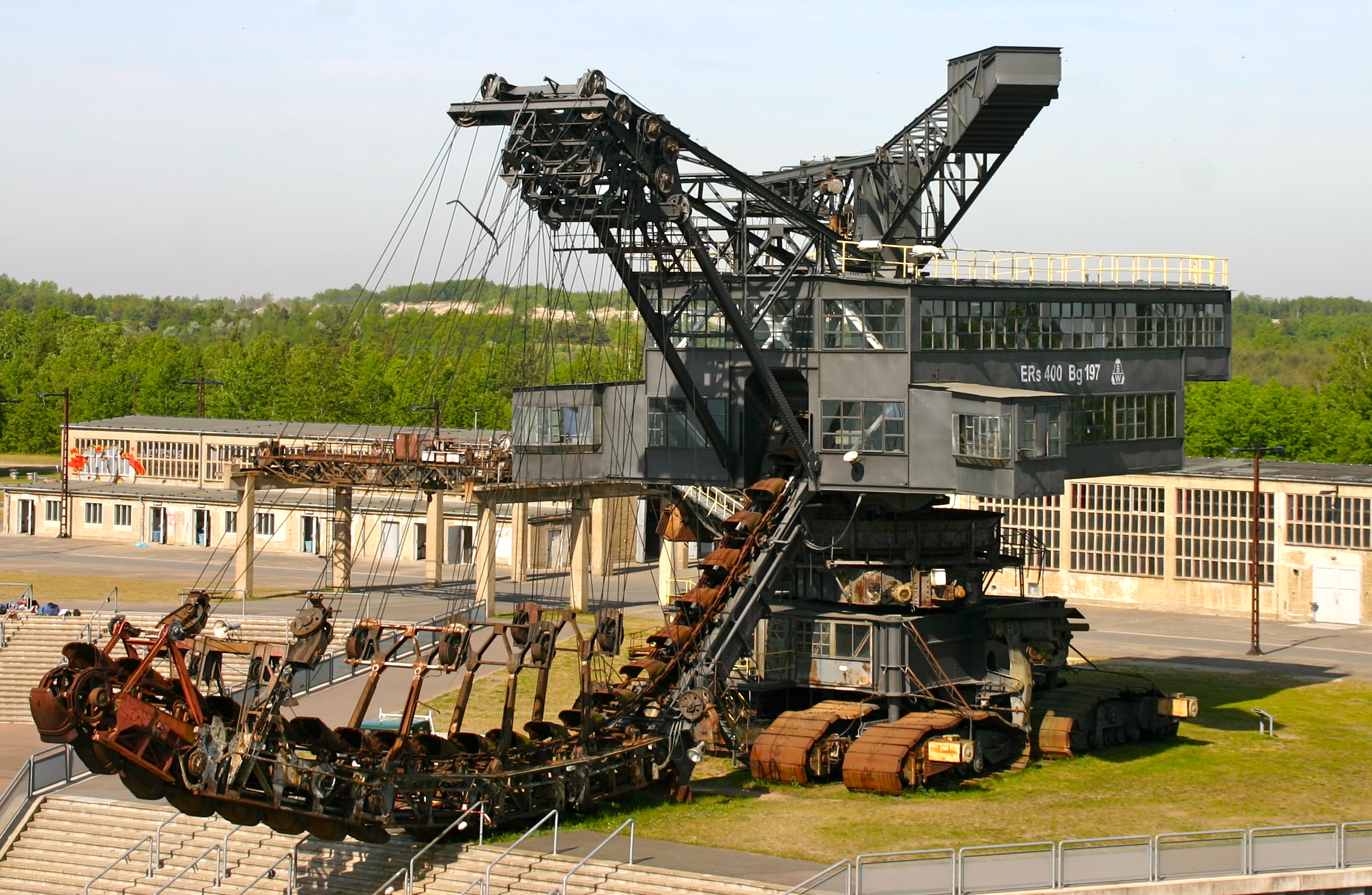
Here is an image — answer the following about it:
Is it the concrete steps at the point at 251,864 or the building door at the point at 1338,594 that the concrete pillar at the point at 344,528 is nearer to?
the concrete steps at the point at 251,864

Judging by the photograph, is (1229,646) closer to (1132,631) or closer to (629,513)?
(1132,631)

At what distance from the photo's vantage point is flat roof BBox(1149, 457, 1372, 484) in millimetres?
71062

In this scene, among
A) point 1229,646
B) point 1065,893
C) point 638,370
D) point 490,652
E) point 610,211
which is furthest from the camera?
point 1229,646

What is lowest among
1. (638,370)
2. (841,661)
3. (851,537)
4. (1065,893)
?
(1065,893)

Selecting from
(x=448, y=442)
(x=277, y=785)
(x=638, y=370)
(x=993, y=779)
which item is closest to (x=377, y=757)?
(x=277, y=785)

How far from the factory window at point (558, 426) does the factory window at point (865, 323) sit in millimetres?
7989

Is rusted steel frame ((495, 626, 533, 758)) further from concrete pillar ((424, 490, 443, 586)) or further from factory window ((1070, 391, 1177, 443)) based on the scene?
concrete pillar ((424, 490, 443, 586))

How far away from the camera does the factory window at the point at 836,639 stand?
4441 centimetres

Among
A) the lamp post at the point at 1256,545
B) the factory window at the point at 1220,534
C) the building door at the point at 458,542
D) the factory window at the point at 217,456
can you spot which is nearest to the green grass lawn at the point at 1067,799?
the lamp post at the point at 1256,545

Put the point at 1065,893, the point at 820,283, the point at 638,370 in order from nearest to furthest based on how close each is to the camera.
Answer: the point at 1065,893 < the point at 820,283 < the point at 638,370

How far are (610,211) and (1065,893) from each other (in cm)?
1923

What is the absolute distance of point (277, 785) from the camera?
31.7 m

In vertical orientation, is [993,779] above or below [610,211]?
below

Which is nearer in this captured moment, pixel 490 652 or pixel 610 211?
pixel 610 211
